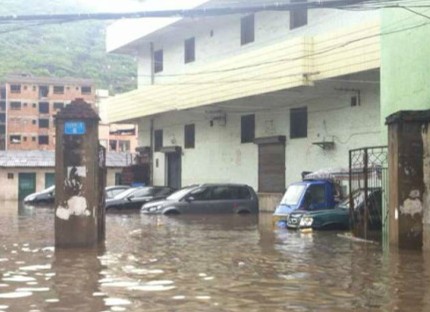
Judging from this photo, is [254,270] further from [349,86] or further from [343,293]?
[349,86]

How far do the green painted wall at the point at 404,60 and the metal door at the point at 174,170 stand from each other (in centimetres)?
2230

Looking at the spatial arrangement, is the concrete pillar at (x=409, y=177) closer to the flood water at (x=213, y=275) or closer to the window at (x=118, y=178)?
the flood water at (x=213, y=275)

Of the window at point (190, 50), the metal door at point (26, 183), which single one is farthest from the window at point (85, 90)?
the window at point (190, 50)

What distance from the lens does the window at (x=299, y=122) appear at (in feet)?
93.7

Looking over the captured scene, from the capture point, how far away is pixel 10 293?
9047 millimetres

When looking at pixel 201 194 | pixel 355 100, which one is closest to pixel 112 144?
pixel 201 194

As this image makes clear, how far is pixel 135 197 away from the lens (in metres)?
31.9

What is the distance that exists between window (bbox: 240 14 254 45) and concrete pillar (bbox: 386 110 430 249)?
17868 mm

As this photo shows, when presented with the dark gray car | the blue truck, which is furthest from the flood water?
the dark gray car

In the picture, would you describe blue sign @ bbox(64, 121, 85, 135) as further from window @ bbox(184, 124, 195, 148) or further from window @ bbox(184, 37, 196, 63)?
window @ bbox(184, 124, 195, 148)

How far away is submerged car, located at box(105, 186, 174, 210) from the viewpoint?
31.2 m

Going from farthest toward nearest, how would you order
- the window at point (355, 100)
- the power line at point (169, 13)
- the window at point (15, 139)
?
the window at point (15, 139) → the window at point (355, 100) → the power line at point (169, 13)

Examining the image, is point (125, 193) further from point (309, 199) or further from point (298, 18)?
point (309, 199)

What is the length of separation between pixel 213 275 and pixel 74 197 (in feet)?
15.6
